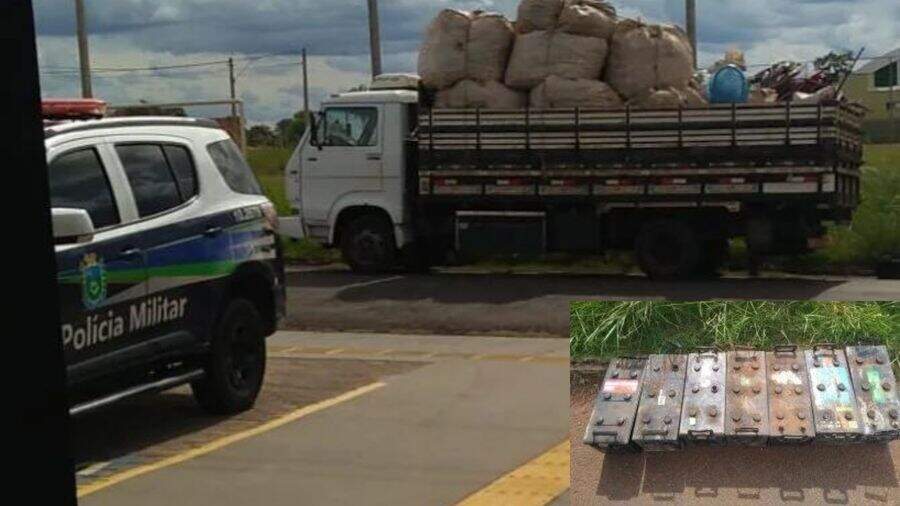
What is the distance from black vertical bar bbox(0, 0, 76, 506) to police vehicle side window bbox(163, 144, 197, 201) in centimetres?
572

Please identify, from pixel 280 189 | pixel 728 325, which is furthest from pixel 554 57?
pixel 728 325

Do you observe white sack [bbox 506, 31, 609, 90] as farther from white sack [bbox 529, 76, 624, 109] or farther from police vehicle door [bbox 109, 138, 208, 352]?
police vehicle door [bbox 109, 138, 208, 352]

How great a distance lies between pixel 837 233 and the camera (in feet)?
56.5

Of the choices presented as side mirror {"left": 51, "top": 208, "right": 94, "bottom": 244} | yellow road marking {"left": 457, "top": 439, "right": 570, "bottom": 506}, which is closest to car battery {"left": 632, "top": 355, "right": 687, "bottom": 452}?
yellow road marking {"left": 457, "top": 439, "right": 570, "bottom": 506}

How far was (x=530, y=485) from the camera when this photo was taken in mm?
6047

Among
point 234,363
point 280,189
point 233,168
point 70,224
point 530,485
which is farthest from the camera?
point 280,189

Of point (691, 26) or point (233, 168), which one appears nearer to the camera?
point (233, 168)

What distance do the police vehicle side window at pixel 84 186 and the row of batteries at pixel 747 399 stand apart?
4856 mm

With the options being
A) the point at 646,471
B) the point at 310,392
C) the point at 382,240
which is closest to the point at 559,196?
the point at 382,240

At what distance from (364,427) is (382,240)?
9816 mm

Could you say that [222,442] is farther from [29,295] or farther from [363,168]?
[363,168]

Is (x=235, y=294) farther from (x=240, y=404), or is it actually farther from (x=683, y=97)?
(x=683, y=97)

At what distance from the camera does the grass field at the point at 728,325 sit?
238cm

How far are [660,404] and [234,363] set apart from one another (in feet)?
19.4
